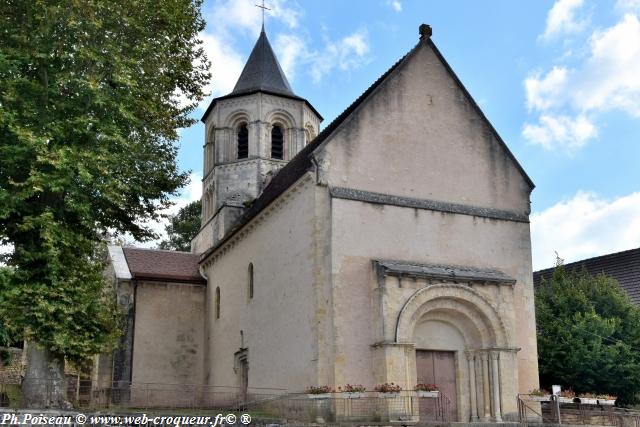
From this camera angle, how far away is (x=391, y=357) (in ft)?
67.5

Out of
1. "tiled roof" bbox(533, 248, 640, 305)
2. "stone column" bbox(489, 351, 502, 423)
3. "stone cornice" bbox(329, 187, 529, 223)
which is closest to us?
"stone column" bbox(489, 351, 502, 423)

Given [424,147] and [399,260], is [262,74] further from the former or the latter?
[399,260]

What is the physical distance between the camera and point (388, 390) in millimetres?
19734

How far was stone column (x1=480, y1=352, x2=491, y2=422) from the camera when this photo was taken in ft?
72.1

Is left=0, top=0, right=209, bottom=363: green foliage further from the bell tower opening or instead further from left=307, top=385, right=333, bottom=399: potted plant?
the bell tower opening

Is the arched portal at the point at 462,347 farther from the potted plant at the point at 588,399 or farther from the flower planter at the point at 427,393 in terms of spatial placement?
the potted plant at the point at 588,399

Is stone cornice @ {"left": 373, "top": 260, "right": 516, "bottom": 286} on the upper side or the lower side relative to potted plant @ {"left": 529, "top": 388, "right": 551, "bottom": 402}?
upper

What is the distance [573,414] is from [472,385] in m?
3.25

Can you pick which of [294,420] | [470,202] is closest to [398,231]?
[470,202]

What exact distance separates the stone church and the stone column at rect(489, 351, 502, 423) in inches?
1.6

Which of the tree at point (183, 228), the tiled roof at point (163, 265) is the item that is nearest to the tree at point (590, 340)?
the tiled roof at point (163, 265)

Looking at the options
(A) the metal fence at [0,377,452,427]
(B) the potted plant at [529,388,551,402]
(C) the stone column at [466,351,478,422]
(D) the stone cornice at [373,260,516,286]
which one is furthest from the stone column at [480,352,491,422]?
(D) the stone cornice at [373,260,516,286]

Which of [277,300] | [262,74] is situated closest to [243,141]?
[262,74]

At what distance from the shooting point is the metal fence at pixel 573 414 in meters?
22.0
